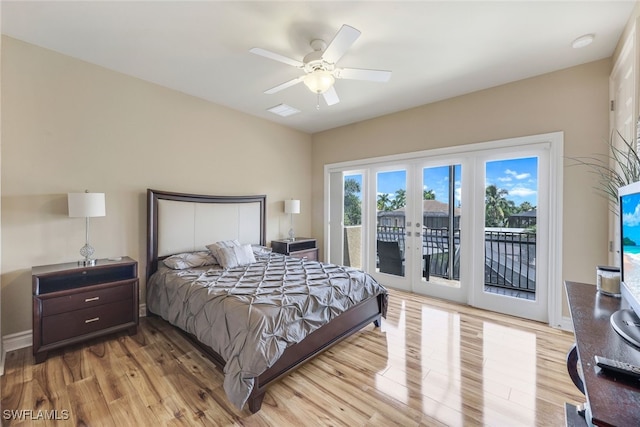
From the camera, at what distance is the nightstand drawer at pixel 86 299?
7.44ft

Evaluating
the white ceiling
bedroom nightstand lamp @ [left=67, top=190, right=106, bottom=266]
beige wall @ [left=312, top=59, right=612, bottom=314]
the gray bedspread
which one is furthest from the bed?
beige wall @ [left=312, top=59, right=612, bottom=314]

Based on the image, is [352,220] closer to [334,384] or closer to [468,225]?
[468,225]

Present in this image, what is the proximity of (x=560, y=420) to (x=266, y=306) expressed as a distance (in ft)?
6.56

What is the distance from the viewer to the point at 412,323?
3062 millimetres

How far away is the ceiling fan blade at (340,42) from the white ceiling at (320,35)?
1.03 ft

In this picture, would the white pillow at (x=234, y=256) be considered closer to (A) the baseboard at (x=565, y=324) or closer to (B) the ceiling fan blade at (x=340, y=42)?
(B) the ceiling fan blade at (x=340, y=42)

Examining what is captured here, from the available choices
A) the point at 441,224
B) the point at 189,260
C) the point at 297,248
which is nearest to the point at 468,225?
the point at 441,224

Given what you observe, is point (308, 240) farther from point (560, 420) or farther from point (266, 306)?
point (560, 420)

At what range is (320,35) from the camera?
7.64 ft

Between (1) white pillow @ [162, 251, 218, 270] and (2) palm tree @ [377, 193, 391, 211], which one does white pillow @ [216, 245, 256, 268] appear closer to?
(1) white pillow @ [162, 251, 218, 270]

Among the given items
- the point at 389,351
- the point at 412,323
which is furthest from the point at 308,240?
the point at 389,351

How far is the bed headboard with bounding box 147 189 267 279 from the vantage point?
10.4 ft

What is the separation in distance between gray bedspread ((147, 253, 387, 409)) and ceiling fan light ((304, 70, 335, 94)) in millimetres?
1780

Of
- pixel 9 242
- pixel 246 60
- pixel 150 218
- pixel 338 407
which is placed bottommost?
pixel 338 407
